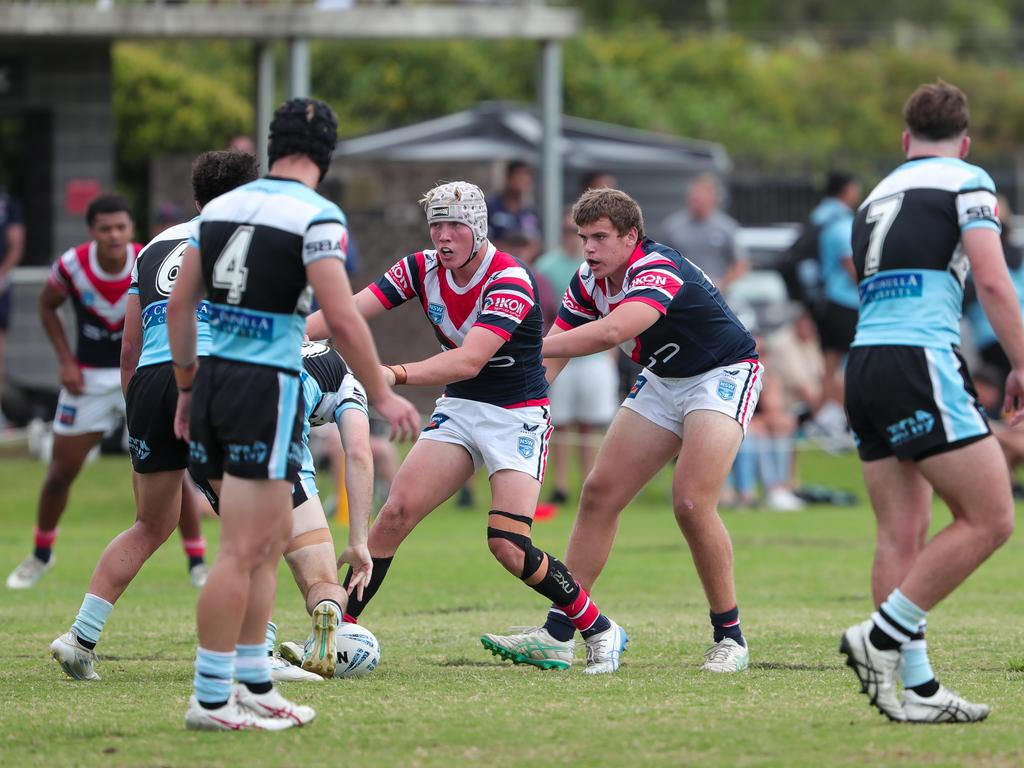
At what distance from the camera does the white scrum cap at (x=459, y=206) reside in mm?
7164

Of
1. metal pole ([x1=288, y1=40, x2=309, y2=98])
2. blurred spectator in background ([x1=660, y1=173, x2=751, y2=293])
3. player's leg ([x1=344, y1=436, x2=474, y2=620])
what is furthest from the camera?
metal pole ([x1=288, y1=40, x2=309, y2=98])

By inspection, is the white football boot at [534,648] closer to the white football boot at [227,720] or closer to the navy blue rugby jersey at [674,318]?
the navy blue rugby jersey at [674,318]

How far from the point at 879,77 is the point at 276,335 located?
40898mm

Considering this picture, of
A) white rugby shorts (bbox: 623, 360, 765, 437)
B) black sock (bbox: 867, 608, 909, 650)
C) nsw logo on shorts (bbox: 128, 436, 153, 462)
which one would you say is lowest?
black sock (bbox: 867, 608, 909, 650)

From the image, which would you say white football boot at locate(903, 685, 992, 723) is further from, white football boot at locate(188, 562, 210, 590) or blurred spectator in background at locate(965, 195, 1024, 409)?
blurred spectator in background at locate(965, 195, 1024, 409)

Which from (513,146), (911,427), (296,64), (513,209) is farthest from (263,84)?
(911,427)

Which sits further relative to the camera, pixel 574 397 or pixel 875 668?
pixel 574 397

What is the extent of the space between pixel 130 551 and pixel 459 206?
210cm

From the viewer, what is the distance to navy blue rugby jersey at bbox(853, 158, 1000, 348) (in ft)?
19.4

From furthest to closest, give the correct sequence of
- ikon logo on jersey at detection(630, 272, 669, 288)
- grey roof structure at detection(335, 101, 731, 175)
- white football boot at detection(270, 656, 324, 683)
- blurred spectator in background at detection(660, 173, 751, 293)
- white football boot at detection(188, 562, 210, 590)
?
1. grey roof structure at detection(335, 101, 731, 175)
2. blurred spectator in background at detection(660, 173, 751, 293)
3. white football boot at detection(188, 562, 210, 590)
4. ikon logo on jersey at detection(630, 272, 669, 288)
5. white football boot at detection(270, 656, 324, 683)

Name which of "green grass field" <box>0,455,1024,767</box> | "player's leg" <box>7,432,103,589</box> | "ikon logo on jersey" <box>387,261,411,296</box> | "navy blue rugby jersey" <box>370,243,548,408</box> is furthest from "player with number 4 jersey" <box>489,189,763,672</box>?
"player's leg" <box>7,432,103,589</box>

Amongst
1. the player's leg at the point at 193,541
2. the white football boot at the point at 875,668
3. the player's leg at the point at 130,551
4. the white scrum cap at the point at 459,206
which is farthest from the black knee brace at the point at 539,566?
the player's leg at the point at 193,541

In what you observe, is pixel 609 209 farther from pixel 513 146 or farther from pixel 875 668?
pixel 513 146

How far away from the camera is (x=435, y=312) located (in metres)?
7.54
